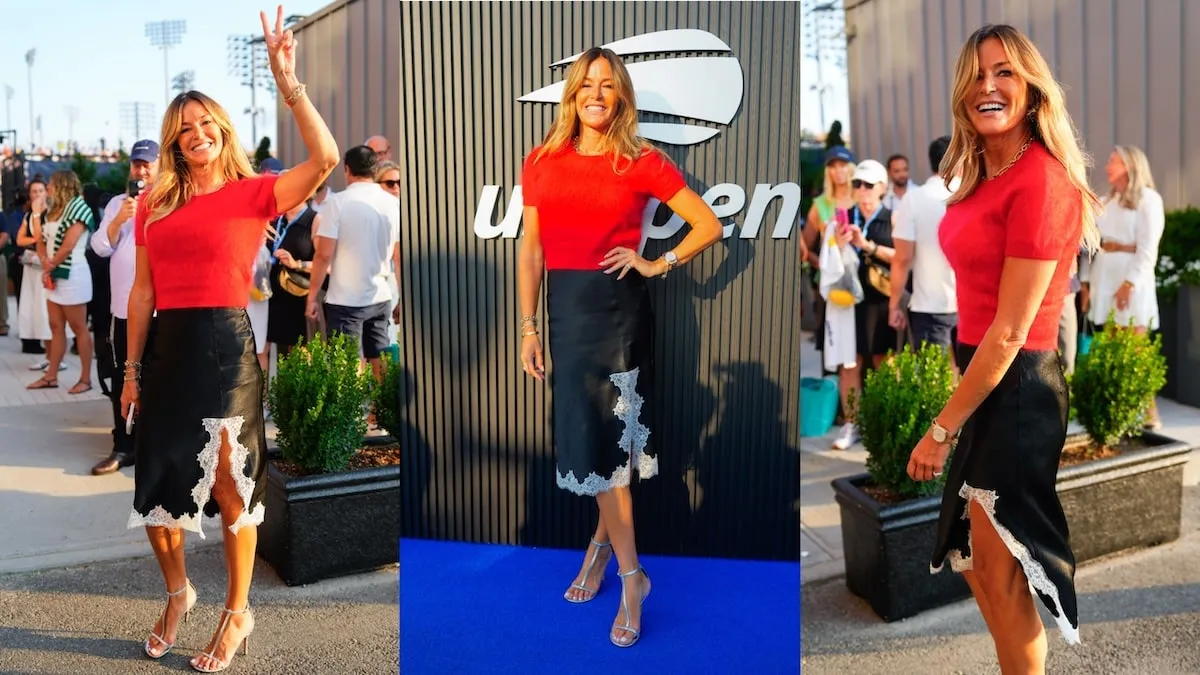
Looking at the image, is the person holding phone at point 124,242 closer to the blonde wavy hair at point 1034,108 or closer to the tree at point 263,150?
the blonde wavy hair at point 1034,108

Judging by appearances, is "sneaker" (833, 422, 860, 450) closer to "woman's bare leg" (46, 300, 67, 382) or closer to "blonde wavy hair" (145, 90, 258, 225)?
"blonde wavy hair" (145, 90, 258, 225)

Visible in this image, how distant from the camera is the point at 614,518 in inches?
109

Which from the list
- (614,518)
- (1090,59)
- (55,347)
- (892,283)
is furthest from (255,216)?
(1090,59)

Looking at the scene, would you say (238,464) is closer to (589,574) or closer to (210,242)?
(210,242)

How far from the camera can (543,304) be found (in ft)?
8.84

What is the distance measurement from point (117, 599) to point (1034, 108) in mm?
3697

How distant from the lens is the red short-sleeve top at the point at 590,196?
255cm

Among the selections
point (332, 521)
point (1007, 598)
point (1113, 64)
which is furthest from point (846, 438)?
point (1113, 64)

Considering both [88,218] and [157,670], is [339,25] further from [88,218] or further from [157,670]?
[157,670]

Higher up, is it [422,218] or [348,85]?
[348,85]

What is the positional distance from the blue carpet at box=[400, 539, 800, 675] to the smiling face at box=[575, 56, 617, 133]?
107 cm

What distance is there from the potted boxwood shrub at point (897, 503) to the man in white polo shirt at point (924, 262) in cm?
183

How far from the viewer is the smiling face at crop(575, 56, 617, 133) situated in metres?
2.52

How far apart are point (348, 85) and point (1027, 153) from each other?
7.93m
